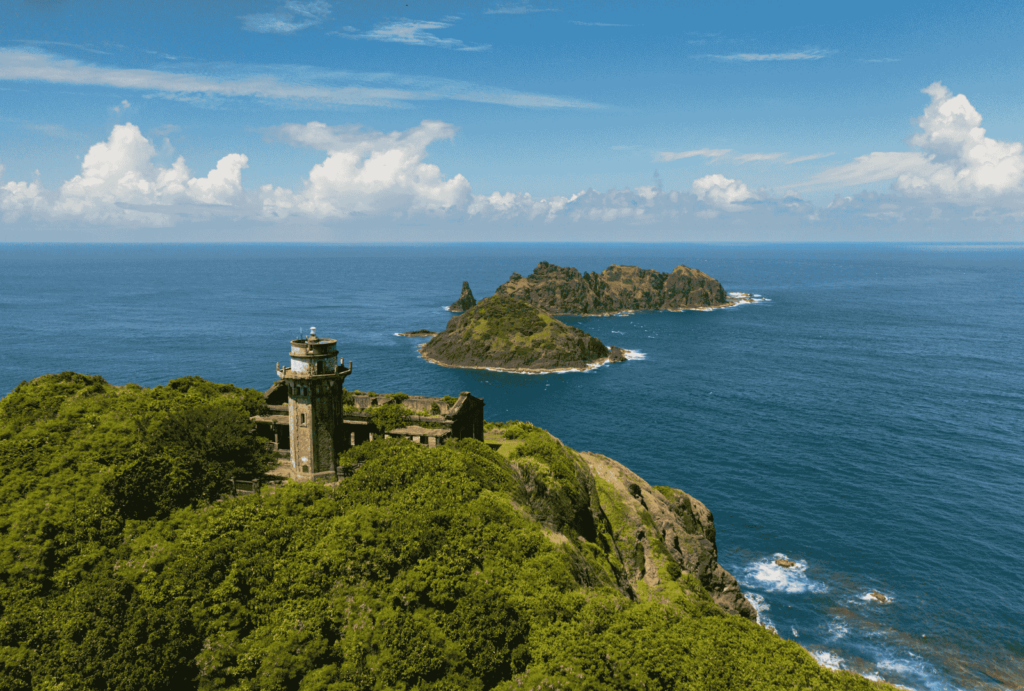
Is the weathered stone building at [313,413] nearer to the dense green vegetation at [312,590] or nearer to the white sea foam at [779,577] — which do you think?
the dense green vegetation at [312,590]

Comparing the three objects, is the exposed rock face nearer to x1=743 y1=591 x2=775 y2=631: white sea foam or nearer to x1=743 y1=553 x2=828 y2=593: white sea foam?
x1=743 y1=591 x2=775 y2=631: white sea foam

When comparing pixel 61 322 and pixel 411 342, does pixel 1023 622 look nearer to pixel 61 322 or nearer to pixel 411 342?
pixel 411 342

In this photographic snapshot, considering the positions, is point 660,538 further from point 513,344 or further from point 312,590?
point 513,344

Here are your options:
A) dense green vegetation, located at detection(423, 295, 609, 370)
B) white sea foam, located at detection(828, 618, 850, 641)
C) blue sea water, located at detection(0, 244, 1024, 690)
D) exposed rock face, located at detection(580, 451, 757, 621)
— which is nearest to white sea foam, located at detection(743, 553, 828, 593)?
blue sea water, located at detection(0, 244, 1024, 690)

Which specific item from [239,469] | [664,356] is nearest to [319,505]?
[239,469]

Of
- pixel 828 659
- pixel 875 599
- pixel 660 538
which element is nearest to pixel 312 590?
pixel 660 538

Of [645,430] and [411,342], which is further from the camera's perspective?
[411,342]
